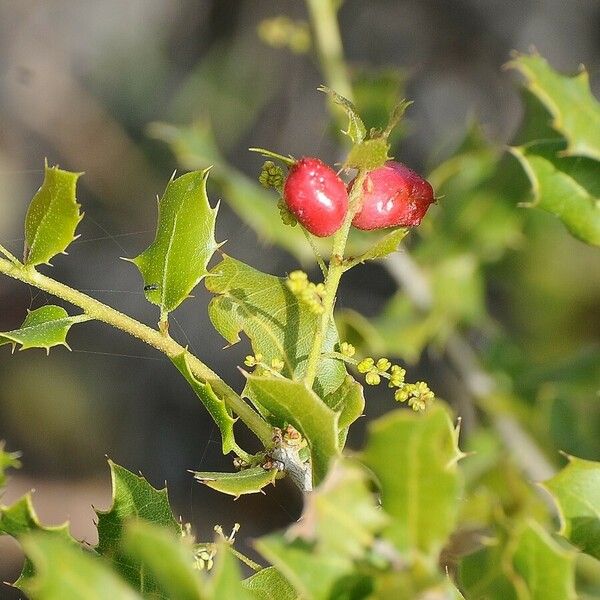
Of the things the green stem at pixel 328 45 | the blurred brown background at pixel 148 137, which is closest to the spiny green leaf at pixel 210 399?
the green stem at pixel 328 45

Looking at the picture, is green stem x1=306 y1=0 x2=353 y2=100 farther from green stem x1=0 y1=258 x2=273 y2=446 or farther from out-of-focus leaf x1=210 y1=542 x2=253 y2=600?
out-of-focus leaf x1=210 y1=542 x2=253 y2=600

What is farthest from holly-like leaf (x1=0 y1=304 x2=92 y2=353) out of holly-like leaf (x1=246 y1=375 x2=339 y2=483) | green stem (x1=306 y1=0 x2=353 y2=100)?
green stem (x1=306 y1=0 x2=353 y2=100)

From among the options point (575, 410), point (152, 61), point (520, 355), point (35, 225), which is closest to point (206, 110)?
point (152, 61)

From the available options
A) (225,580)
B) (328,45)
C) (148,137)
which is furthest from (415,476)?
(148,137)

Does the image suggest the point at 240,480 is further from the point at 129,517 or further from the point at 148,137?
the point at 148,137

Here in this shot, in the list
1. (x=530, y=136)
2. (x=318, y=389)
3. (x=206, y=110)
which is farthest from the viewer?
(x=206, y=110)

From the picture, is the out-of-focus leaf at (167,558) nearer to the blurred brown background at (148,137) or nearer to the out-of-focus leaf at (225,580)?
the out-of-focus leaf at (225,580)

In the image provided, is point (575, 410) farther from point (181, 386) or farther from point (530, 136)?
point (181, 386)
